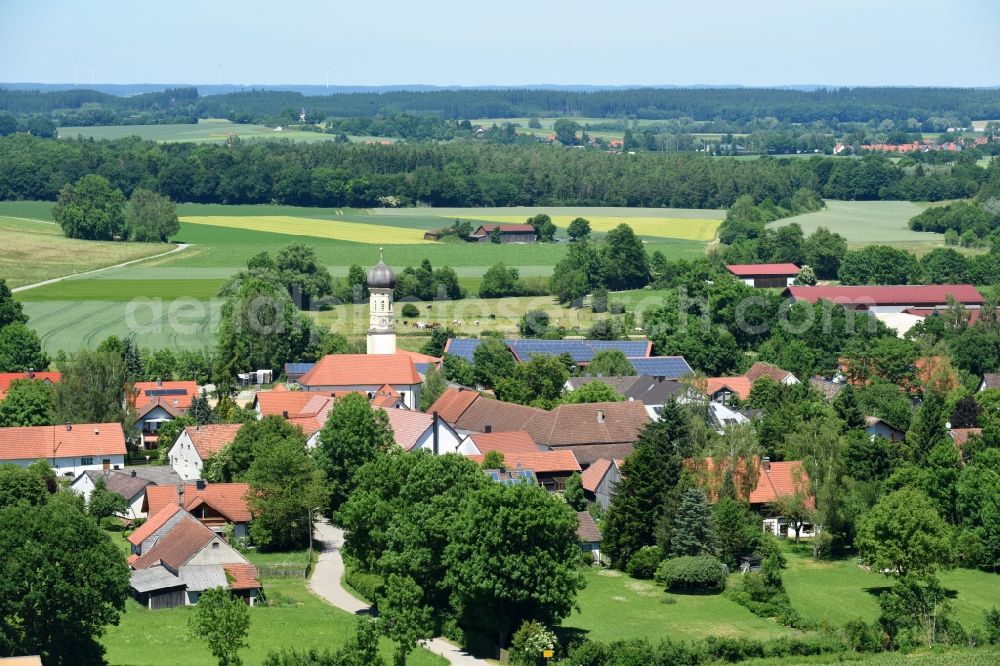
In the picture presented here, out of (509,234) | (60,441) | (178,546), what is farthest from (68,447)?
(509,234)

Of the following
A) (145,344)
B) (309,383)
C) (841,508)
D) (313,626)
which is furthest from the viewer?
(145,344)

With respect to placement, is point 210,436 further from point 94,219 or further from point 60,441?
point 94,219

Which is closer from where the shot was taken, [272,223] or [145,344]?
[145,344]

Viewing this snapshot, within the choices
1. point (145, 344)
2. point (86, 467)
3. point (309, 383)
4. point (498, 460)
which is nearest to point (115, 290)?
point (145, 344)

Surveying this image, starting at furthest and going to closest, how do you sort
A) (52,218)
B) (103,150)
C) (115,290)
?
(103,150) → (52,218) → (115,290)

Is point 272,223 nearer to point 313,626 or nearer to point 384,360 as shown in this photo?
point 384,360

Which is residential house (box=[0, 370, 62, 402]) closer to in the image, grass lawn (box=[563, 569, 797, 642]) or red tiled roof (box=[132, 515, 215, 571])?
red tiled roof (box=[132, 515, 215, 571])
